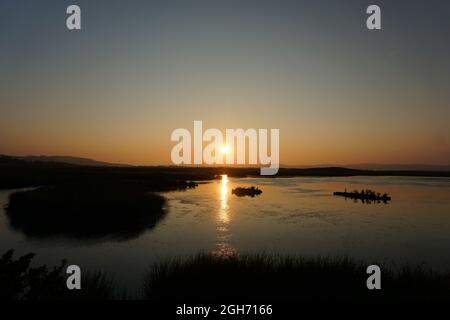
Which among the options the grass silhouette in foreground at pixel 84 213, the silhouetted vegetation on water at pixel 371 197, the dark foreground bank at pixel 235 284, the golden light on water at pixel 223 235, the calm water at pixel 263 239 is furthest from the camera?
the silhouetted vegetation on water at pixel 371 197

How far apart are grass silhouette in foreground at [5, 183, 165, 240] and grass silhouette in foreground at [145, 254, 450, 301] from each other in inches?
405

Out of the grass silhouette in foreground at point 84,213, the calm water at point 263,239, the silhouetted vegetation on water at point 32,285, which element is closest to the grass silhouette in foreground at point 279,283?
the calm water at point 263,239

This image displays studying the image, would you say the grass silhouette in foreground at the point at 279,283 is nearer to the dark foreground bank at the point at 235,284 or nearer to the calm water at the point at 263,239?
the dark foreground bank at the point at 235,284

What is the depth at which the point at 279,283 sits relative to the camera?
38.0ft

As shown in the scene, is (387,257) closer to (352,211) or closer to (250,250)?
(250,250)

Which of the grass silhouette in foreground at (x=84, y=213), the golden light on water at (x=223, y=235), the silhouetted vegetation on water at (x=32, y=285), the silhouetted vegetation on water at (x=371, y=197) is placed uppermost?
the silhouetted vegetation on water at (x=32, y=285)

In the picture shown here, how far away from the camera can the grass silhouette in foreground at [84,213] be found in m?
23.0

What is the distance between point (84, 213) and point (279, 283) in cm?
2005

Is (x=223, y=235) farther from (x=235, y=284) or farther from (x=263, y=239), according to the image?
(x=235, y=284)

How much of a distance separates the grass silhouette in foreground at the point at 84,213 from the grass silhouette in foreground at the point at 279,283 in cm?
1028

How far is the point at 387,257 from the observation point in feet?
57.5
